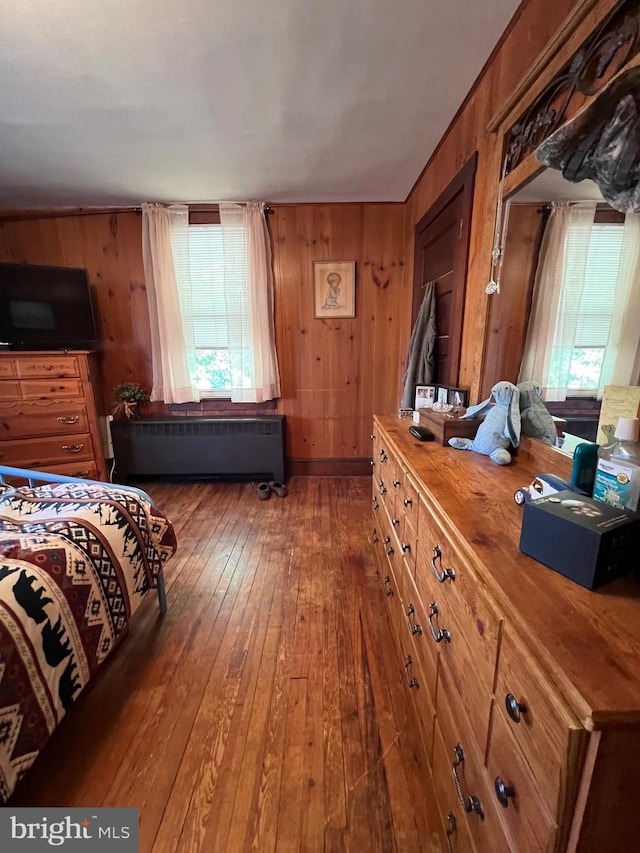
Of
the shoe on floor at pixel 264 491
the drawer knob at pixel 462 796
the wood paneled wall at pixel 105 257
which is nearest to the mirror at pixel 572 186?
the drawer knob at pixel 462 796

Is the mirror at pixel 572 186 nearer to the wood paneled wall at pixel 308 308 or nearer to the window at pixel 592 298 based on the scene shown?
the window at pixel 592 298

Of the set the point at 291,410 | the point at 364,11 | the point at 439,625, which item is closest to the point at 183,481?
the point at 291,410

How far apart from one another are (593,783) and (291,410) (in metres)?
2.98

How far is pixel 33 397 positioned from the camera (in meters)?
2.67

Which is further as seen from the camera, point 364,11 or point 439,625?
point 364,11

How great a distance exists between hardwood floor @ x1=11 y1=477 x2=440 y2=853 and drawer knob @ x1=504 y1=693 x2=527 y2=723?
0.74 meters

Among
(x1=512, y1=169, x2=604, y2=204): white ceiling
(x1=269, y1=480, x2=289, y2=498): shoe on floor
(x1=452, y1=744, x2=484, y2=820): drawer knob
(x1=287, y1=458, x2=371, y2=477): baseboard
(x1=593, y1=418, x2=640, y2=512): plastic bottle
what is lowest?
(x1=269, y1=480, x2=289, y2=498): shoe on floor

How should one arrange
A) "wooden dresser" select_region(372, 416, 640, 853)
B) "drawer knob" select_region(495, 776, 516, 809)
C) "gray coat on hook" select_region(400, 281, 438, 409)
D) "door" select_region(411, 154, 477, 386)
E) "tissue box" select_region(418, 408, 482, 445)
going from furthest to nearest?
"gray coat on hook" select_region(400, 281, 438, 409), "door" select_region(411, 154, 477, 386), "tissue box" select_region(418, 408, 482, 445), "drawer knob" select_region(495, 776, 516, 809), "wooden dresser" select_region(372, 416, 640, 853)

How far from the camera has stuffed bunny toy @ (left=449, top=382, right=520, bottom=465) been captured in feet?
3.88

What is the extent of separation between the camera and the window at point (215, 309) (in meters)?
2.91

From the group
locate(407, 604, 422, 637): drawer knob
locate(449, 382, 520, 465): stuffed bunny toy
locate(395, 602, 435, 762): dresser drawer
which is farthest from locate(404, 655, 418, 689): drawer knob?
locate(449, 382, 520, 465): stuffed bunny toy

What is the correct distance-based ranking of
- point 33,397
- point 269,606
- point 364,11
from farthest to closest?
point 33,397, point 269,606, point 364,11

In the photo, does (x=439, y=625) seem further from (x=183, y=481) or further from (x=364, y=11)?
(x=183, y=481)

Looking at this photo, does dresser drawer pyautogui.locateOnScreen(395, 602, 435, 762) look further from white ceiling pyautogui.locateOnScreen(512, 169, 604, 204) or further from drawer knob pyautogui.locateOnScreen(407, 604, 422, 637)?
white ceiling pyautogui.locateOnScreen(512, 169, 604, 204)
